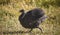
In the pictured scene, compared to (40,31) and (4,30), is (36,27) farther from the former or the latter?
(4,30)

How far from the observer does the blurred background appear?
153 centimetres

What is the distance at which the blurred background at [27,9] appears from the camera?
Answer: 1.53m

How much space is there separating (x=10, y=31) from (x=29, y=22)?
0.16 meters

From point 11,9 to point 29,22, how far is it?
0.20m

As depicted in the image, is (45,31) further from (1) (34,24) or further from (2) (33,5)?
(2) (33,5)

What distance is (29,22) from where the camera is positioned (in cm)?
149

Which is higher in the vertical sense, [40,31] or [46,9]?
[46,9]

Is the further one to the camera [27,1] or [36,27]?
[27,1]

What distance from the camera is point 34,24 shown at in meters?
1.49

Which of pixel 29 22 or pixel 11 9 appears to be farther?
pixel 11 9

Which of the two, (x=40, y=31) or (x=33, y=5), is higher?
(x=33, y=5)

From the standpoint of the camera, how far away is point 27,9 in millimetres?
1571

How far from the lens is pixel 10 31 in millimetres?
1532

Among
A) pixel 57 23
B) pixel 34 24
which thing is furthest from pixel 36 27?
pixel 57 23
